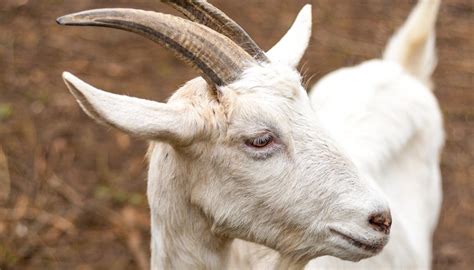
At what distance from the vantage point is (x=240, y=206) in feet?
9.34

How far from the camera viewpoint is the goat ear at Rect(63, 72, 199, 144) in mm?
2447

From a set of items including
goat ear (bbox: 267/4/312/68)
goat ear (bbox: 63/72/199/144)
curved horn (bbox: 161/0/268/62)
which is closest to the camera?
goat ear (bbox: 63/72/199/144)

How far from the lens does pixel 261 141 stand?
9.07 ft

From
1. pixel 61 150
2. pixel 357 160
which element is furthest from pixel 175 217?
pixel 61 150

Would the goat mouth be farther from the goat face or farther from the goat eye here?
the goat eye

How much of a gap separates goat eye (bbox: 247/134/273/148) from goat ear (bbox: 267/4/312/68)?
1.19ft

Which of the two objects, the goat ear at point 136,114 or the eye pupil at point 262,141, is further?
the eye pupil at point 262,141

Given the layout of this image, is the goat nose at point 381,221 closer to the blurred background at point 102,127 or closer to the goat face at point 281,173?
the goat face at point 281,173

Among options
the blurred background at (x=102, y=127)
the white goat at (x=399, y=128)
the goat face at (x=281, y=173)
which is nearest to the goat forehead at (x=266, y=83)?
the goat face at (x=281, y=173)

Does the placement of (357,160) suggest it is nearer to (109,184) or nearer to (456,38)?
(109,184)

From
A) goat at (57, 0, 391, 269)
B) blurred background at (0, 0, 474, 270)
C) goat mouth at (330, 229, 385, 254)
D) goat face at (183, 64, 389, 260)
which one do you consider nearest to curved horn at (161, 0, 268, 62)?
goat at (57, 0, 391, 269)

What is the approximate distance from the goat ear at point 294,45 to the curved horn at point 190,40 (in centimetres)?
26

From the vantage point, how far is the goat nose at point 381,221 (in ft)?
9.00

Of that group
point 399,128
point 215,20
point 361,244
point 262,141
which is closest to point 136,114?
point 262,141
